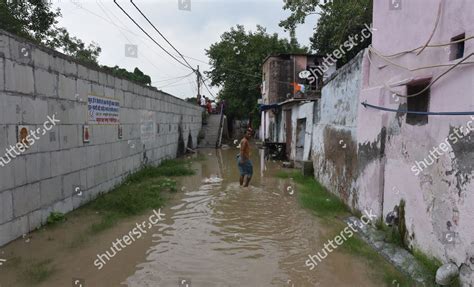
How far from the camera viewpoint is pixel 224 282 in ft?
13.4

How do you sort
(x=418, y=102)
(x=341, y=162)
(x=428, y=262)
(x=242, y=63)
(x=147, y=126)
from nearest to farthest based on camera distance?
(x=428, y=262) → (x=418, y=102) → (x=341, y=162) → (x=147, y=126) → (x=242, y=63)

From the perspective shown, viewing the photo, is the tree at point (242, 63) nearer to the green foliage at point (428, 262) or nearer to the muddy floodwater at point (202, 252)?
the muddy floodwater at point (202, 252)

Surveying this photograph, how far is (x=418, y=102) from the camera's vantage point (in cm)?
459

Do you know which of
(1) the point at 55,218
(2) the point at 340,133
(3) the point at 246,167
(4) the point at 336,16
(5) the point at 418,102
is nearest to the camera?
(5) the point at 418,102

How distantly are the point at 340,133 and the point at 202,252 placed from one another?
15.0ft

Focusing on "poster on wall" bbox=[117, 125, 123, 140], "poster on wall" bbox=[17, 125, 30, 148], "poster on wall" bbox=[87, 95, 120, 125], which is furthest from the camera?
"poster on wall" bbox=[117, 125, 123, 140]

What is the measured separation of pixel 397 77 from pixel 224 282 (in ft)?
12.0

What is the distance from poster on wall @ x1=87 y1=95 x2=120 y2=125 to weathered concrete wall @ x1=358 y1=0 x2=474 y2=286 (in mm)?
5609

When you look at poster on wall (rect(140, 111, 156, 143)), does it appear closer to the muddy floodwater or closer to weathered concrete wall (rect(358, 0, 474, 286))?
the muddy floodwater

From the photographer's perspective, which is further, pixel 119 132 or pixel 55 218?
pixel 119 132

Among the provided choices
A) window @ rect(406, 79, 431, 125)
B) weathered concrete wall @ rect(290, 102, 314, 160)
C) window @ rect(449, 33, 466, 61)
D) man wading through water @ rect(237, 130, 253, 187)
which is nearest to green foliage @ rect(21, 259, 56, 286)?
window @ rect(406, 79, 431, 125)

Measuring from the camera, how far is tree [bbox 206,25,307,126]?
3089 centimetres

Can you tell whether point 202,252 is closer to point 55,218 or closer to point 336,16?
point 55,218

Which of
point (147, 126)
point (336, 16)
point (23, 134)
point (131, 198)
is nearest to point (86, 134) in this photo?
point (131, 198)
